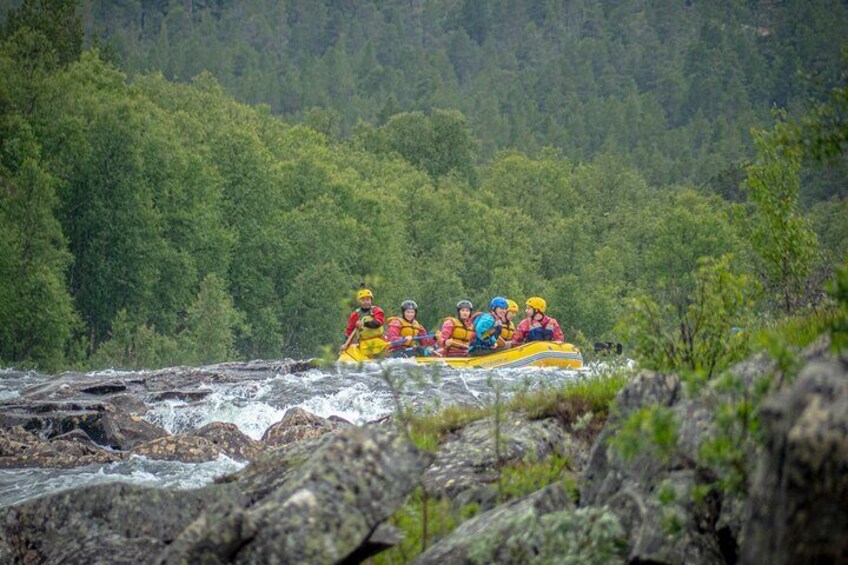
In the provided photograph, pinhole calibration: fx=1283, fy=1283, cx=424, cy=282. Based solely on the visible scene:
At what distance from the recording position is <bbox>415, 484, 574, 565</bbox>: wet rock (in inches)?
305

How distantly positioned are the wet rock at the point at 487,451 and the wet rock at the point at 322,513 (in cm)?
171

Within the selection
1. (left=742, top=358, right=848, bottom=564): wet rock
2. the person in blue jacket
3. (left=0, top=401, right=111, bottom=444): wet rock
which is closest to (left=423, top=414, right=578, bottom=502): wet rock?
(left=742, top=358, right=848, bottom=564): wet rock

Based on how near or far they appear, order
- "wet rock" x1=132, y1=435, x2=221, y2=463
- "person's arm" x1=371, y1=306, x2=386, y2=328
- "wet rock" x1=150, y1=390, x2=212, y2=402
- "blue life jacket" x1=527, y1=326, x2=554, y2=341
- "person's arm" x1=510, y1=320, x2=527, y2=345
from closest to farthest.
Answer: "wet rock" x1=132, y1=435, x2=221, y2=463
"wet rock" x1=150, y1=390, x2=212, y2=402
"person's arm" x1=371, y1=306, x2=386, y2=328
"blue life jacket" x1=527, y1=326, x2=554, y2=341
"person's arm" x1=510, y1=320, x2=527, y2=345

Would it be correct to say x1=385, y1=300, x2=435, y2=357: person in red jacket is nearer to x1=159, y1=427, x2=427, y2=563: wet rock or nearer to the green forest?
the green forest

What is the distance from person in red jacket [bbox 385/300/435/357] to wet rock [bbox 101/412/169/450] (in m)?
10.2

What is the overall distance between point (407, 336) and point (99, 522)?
21.4m

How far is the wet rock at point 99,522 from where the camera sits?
9.47 meters

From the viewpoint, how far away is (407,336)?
31125 millimetres

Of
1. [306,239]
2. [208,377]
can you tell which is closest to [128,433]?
[208,377]

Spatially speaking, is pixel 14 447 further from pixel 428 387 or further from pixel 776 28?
pixel 776 28

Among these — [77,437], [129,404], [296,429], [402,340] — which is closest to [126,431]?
[77,437]

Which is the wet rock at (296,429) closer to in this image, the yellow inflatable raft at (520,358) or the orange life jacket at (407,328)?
the yellow inflatable raft at (520,358)

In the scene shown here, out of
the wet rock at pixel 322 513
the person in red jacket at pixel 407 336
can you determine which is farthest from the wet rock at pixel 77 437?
the wet rock at pixel 322 513

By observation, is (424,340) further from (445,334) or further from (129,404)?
(129,404)
